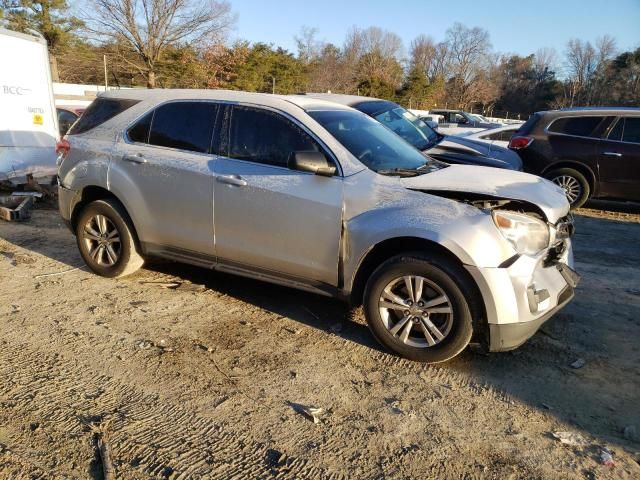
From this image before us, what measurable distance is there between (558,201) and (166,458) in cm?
315

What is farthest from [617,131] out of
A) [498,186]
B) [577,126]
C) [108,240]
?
[108,240]

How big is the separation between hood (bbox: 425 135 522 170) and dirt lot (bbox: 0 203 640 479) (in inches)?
116

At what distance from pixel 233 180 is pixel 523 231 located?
2219 millimetres

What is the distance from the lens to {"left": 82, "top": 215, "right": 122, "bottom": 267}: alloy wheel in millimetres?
5102

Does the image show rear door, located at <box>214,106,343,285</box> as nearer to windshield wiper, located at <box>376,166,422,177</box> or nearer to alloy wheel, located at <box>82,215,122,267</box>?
windshield wiper, located at <box>376,166,422,177</box>

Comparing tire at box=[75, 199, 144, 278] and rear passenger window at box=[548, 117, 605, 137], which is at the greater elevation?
rear passenger window at box=[548, 117, 605, 137]

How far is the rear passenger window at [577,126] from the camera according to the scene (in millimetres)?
8938

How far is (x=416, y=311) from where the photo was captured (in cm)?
361

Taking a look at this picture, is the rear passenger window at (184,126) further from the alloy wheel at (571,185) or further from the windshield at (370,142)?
the alloy wheel at (571,185)

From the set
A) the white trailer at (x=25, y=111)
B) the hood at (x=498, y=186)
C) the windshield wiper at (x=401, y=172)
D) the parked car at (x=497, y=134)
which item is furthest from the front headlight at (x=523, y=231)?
the white trailer at (x=25, y=111)

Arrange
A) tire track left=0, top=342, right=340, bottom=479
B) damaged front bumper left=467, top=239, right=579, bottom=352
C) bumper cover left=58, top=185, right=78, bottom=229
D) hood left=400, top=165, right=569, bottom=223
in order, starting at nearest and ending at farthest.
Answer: tire track left=0, top=342, right=340, bottom=479 → damaged front bumper left=467, top=239, right=579, bottom=352 → hood left=400, top=165, right=569, bottom=223 → bumper cover left=58, top=185, right=78, bottom=229

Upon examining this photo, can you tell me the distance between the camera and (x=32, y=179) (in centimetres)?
881

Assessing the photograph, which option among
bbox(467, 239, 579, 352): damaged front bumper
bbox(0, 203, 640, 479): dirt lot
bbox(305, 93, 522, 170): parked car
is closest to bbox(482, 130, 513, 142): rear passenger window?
bbox(305, 93, 522, 170): parked car

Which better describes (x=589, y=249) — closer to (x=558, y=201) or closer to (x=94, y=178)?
(x=558, y=201)
